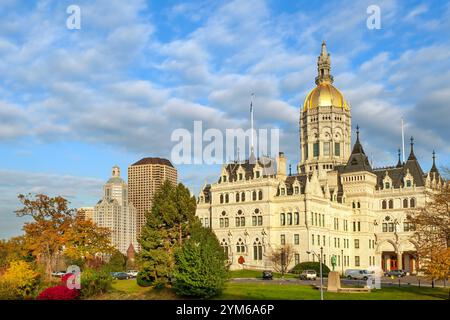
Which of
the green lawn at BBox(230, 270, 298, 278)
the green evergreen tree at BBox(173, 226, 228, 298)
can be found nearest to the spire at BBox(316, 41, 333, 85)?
the green lawn at BBox(230, 270, 298, 278)

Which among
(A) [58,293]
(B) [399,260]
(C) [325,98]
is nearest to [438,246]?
(A) [58,293]

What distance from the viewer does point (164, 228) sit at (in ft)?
210

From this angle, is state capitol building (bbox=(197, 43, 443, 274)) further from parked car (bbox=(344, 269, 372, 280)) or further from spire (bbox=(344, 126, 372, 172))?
parked car (bbox=(344, 269, 372, 280))

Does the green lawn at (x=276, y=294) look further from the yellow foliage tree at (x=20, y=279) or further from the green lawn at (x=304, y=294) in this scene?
the yellow foliage tree at (x=20, y=279)

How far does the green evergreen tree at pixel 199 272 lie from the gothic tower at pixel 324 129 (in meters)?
73.5

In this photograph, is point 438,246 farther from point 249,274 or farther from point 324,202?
point 324,202

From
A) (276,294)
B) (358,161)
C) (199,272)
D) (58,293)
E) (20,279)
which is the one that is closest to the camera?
(58,293)

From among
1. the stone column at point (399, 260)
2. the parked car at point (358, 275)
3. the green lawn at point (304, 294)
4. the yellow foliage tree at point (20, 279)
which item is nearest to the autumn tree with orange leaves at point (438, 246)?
the green lawn at point (304, 294)

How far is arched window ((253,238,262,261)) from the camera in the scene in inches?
4033

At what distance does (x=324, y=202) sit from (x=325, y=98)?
3333cm

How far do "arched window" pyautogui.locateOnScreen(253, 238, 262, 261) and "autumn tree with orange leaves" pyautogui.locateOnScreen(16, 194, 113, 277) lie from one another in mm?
31114
